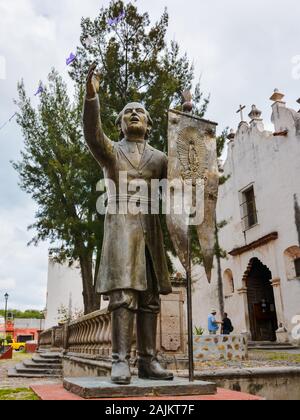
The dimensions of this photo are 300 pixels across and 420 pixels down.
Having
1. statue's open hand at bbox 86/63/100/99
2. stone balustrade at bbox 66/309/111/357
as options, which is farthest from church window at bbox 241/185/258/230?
statue's open hand at bbox 86/63/100/99

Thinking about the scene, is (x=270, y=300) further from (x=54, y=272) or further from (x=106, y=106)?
(x=54, y=272)

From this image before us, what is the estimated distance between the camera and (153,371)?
302cm

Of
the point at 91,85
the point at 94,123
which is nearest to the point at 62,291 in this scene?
the point at 94,123

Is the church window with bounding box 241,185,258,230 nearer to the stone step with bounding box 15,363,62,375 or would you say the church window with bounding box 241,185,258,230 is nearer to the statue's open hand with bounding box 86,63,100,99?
the stone step with bounding box 15,363,62,375

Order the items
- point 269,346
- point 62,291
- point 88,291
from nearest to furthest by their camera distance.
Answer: point 88,291 < point 269,346 < point 62,291

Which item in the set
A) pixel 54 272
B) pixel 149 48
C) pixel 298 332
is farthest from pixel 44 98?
pixel 54 272

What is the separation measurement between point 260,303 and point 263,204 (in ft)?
13.6

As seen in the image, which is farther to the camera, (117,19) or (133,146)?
(117,19)

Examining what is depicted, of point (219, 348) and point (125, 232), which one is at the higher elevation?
point (125, 232)

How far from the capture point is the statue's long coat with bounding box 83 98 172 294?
2934mm

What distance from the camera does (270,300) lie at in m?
18.4

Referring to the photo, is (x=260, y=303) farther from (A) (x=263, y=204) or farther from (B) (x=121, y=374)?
(B) (x=121, y=374)

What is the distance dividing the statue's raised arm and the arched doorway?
1558cm

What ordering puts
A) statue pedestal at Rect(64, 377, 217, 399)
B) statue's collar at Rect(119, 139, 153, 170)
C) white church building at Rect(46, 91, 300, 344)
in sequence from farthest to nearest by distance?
white church building at Rect(46, 91, 300, 344) → statue's collar at Rect(119, 139, 153, 170) → statue pedestal at Rect(64, 377, 217, 399)
